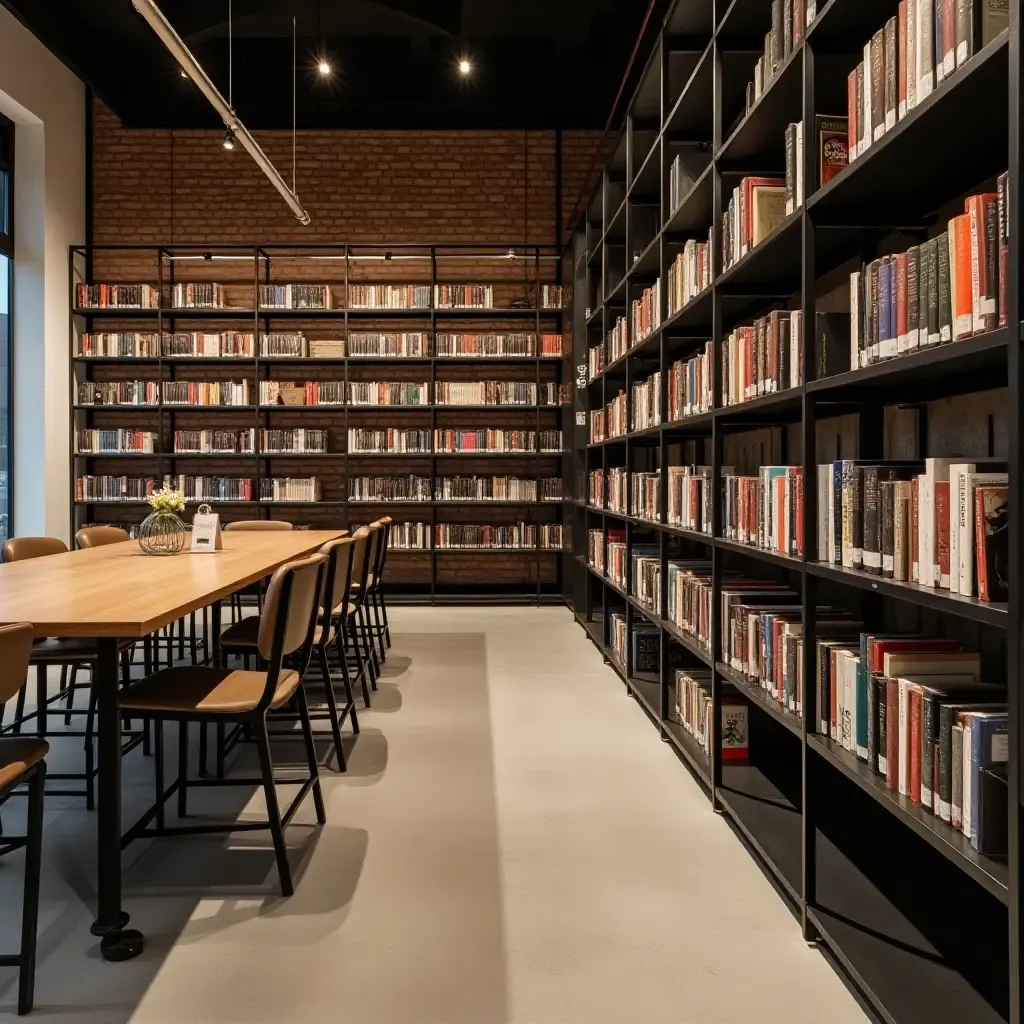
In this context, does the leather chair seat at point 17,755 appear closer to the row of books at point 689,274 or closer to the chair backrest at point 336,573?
the chair backrest at point 336,573

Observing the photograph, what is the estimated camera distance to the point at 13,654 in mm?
1668

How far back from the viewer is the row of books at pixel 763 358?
94.9 inches

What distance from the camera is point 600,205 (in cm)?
594

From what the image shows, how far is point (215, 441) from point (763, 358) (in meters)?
6.06

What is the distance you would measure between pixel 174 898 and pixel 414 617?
4845mm

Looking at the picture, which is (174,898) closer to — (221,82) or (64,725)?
(64,725)

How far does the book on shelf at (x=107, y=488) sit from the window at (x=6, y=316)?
1.97 feet

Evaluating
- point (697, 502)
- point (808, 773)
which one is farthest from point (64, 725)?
point (808, 773)

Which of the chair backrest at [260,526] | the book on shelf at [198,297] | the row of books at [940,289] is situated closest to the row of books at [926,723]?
the row of books at [940,289]

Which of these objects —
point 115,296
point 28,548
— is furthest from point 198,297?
point 28,548

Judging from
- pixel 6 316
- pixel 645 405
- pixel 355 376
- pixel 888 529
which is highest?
pixel 6 316

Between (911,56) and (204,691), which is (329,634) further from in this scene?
(911,56)

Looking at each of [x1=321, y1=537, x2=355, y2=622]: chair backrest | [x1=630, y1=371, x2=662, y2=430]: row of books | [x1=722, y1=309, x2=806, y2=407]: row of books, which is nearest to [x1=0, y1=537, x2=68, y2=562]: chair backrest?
[x1=321, y1=537, x2=355, y2=622]: chair backrest

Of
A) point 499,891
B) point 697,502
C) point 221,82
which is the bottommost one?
point 499,891
